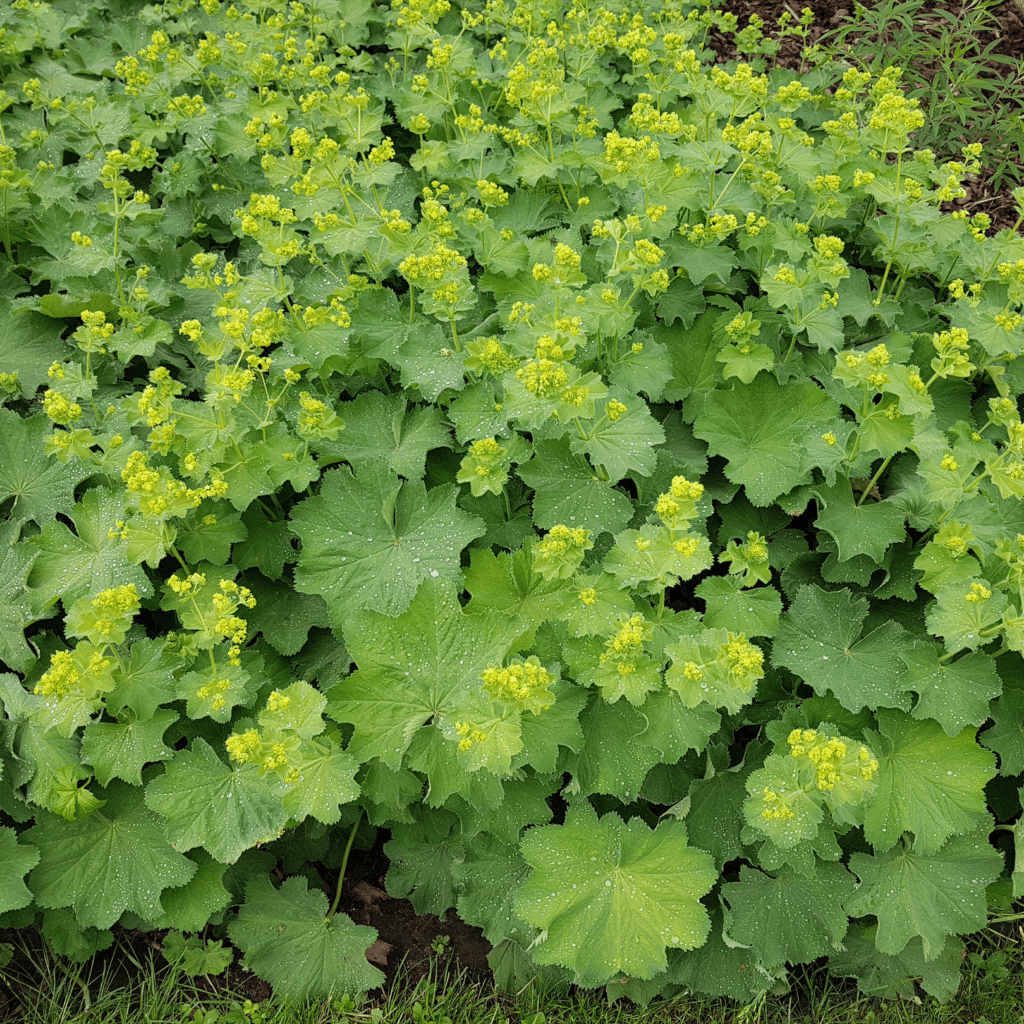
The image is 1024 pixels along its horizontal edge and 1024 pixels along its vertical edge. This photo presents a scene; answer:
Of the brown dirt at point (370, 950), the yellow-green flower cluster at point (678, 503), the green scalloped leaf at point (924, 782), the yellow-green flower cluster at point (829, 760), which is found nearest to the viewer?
the yellow-green flower cluster at point (829, 760)

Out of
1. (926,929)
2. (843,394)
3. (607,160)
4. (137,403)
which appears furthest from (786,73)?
(926,929)

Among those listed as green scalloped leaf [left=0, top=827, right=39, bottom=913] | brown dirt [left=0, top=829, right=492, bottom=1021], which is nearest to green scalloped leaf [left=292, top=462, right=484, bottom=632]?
brown dirt [left=0, top=829, right=492, bottom=1021]

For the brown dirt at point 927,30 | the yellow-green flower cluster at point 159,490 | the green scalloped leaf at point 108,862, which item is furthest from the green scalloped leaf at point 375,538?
the brown dirt at point 927,30

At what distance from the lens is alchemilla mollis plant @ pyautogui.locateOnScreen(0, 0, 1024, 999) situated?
2760mm

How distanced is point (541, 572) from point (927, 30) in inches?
190

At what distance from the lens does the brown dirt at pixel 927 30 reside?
5.08m

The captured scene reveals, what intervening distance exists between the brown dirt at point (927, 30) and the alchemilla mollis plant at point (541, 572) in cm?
165

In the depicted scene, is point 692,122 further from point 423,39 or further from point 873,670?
point 873,670

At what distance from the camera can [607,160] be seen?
3467mm

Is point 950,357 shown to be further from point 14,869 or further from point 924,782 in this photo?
point 14,869

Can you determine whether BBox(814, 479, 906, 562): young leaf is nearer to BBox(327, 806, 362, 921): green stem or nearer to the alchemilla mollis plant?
the alchemilla mollis plant

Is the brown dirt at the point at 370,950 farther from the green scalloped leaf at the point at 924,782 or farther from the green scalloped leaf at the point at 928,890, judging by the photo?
the green scalloped leaf at the point at 924,782

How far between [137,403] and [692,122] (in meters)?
2.68

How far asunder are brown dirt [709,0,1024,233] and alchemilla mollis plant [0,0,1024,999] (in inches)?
64.8
